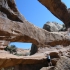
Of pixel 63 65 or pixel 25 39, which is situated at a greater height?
A: pixel 25 39

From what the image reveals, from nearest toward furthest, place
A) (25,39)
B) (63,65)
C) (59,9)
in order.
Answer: (63,65)
(25,39)
(59,9)

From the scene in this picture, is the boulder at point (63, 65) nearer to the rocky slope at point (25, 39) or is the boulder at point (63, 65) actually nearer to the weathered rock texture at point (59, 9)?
the rocky slope at point (25, 39)

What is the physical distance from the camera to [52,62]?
11.5 m

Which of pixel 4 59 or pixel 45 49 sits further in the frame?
pixel 45 49

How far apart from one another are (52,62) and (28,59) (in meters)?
1.69

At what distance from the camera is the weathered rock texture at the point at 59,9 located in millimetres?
15870

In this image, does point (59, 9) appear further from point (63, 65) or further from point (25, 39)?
point (63, 65)

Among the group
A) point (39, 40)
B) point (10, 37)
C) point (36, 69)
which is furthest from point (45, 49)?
point (10, 37)

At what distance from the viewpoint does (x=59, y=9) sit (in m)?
16.5

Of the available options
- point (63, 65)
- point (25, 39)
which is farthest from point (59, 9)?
point (63, 65)

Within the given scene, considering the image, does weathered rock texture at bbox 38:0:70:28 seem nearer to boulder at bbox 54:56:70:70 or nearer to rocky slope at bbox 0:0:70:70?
rocky slope at bbox 0:0:70:70

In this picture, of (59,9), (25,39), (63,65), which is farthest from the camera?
(59,9)

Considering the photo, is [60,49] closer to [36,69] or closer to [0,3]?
[36,69]

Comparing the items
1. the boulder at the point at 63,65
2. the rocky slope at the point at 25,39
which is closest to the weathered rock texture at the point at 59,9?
the rocky slope at the point at 25,39
